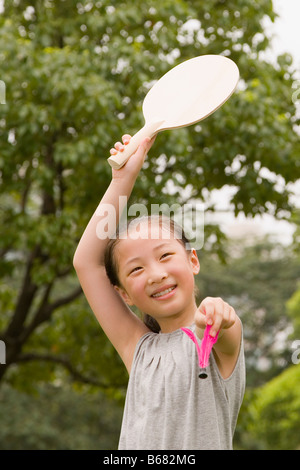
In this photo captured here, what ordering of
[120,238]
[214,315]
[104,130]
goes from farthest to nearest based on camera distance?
[104,130] < [120,238] < [214,315]

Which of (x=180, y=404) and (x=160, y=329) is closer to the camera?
(x=180, y=404)

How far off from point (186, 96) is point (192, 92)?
0.02 meters

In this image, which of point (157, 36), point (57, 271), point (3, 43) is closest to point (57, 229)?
point (57, 271)

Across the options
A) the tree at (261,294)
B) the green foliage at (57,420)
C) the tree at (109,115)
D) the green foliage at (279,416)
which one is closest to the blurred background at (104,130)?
the tree at (109,115)

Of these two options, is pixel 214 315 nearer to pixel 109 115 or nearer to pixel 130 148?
pixel 130 148

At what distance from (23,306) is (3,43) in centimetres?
287

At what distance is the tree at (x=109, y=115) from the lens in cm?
518

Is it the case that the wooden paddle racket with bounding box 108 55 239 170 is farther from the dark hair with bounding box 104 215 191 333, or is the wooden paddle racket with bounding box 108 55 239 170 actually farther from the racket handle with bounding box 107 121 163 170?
the dark hair with bounding box 104 215 191 333

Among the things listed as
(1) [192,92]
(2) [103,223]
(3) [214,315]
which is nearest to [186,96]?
(1) [192,92]

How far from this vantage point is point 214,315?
1.41 meters

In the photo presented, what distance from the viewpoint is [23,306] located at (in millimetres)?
7055

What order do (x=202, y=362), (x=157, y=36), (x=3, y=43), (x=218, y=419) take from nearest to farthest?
1. (x=202, y=362)
2. (x=218, y=419)
3. (x=3, y=43)
4. (x=157, y=36)

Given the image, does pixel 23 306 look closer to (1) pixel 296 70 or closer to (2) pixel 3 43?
(2) pixel 3 43

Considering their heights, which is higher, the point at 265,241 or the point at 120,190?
the point at 265,241
